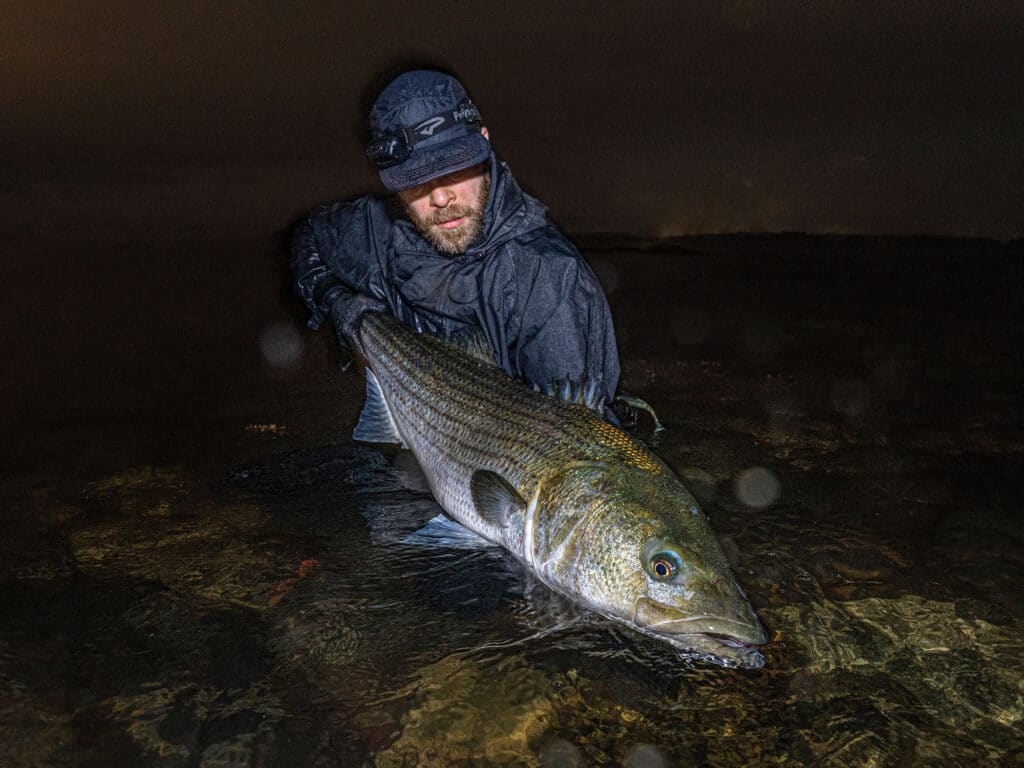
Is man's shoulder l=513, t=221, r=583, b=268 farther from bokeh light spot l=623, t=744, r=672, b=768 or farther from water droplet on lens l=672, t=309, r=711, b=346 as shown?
water droplet on lens l=672, t=309, r=711, b=346

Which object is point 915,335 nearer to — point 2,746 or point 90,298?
point 2,746

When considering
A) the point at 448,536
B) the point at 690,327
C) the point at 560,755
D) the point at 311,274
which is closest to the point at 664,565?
the point at 560,755

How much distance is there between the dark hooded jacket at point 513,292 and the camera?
490 centimetres

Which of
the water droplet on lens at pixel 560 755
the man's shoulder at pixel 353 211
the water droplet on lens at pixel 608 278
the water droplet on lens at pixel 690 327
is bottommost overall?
the water droplet on lens at pixel 608 278

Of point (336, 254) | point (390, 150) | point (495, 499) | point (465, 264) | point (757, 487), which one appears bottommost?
point (757, 487)

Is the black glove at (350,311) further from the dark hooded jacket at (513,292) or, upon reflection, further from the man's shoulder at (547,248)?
the man's shoulder at (547,248)

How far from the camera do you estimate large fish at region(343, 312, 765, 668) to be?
9.95ft

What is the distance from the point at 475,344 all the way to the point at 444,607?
1.83 meters

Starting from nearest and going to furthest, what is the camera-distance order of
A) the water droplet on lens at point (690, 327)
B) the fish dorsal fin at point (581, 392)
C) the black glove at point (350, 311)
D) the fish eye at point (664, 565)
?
the fish eye at point (664, 565) < the fish dorsal fin at point (581, 392) < the black glove at point (350, 311) < the water droplet on lens at point (690, 327)

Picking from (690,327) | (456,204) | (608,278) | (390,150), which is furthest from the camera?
(608,278)

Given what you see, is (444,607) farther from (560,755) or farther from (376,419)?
(376,419)

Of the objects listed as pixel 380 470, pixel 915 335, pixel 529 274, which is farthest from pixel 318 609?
pixel 915 335

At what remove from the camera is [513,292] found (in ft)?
16.7

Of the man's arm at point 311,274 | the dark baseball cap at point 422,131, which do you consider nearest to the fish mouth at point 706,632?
the dark baseball cap at point 422,131
